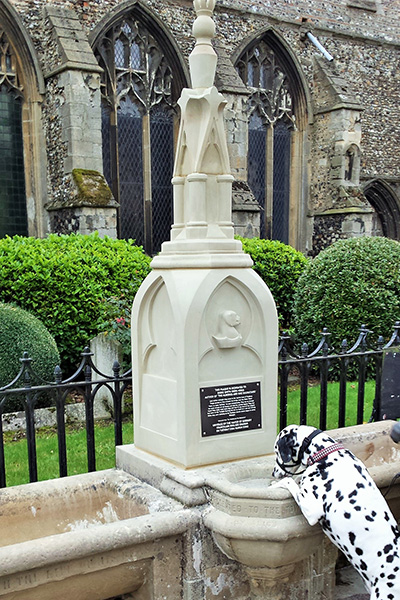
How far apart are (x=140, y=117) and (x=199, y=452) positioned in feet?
39.9

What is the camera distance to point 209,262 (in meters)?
3.04

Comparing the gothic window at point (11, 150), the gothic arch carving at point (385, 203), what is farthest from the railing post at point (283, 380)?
the gothic arch carving at point (385, 203)

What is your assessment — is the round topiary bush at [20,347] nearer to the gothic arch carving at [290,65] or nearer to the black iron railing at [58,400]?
the black iron railing at [58,400]

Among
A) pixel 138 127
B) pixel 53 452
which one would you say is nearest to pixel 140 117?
pixel 138 127

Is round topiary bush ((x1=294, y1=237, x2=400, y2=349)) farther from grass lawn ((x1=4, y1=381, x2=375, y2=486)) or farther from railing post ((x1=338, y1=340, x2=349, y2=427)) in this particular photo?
railing post ((x1=338, y1=340, x2=349, y2=427))

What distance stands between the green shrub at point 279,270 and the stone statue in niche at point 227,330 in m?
7.25

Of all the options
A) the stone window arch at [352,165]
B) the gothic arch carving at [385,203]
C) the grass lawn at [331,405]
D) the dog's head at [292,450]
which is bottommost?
the grass lawn at [331,405]

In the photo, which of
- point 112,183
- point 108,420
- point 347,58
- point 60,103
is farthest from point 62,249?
point 347,58

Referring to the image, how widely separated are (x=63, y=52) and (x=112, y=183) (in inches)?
123

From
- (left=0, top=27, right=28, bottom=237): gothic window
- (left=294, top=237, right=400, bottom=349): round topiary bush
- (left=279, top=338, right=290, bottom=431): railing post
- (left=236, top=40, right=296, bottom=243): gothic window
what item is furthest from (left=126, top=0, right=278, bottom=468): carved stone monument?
(left=236, top=40, right=296, bottom=243): gothic window

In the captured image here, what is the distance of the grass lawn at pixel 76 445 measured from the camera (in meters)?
5.06

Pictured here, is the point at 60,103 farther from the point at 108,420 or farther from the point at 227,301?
the point at 227,301

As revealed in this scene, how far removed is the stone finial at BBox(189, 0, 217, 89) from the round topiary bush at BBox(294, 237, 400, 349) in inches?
201

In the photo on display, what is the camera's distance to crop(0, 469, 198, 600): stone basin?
2402mm
